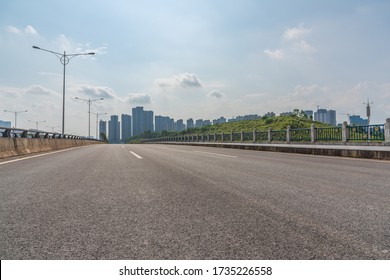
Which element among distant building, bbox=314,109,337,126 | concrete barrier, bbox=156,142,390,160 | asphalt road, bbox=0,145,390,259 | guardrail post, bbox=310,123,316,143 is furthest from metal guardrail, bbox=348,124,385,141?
distant building, bbox=314,109,337,126

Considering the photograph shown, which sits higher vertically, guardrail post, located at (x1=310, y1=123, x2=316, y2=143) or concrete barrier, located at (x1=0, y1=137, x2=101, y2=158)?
guardrail post, located at (x1=310, y1=123, x2=316, y2=143)

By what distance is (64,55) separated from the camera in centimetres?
3572

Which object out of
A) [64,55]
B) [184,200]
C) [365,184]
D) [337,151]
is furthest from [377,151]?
[64,55]

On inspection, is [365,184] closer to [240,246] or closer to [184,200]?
[184,200]

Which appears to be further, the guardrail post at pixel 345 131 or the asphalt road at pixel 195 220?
the guardrail post at pixel 345 131

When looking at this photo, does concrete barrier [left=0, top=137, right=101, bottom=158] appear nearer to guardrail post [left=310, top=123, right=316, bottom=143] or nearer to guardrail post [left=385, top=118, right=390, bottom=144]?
guardrail post [left=310, top=123, right=316, bottom=143]

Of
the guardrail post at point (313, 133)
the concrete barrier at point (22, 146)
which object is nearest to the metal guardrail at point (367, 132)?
the guardrail post at point (313, 133)

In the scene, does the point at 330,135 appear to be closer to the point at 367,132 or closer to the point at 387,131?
the point at 367,132

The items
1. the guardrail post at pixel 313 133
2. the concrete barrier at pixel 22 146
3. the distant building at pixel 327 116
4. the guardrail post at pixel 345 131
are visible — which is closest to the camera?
the concrete barrier at pixel 22 146

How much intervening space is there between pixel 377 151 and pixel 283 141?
1120 cm

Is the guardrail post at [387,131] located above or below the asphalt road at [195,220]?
above

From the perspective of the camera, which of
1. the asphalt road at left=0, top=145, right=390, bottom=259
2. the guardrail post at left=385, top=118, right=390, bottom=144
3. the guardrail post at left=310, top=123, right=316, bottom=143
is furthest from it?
the guardrail post at left=310, top=123, right=316, bottom=143

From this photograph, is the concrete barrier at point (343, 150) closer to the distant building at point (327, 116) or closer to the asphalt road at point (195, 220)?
the asphalt road at point (195, 220)
